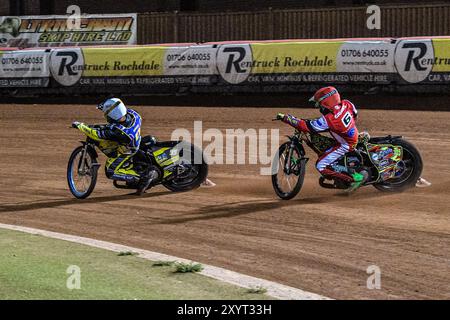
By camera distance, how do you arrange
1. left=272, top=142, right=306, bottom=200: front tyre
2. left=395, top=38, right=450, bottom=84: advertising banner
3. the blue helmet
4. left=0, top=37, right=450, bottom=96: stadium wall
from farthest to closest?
left=0, top=37, right=450, bottom=96: stadium wall, left=395, top=38, right=450, bottom=84: advertising banner, the blue helmet, left=272, top=142, right=306, bottom=200: front tyre

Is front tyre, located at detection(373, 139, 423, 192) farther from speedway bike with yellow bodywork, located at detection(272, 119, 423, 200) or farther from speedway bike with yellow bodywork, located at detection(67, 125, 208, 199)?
speedway bike with yellow bodywork, located at detection(67, 125, 208, 199)

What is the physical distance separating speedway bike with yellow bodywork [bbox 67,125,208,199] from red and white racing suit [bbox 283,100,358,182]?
5.95 feet

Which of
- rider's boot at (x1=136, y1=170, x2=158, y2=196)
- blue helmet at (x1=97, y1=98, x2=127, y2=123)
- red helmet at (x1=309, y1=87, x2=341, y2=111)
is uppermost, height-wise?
red helmet at (x1=309, y1=87, x2=341, y2=111)

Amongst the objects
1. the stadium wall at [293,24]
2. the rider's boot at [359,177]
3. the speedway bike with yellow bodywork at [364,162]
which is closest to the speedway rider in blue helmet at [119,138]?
the speedway bike with yellow bodywork at [364,162]

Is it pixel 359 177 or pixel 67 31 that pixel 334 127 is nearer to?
pixel 359 177

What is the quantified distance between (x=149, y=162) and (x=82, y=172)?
102cm

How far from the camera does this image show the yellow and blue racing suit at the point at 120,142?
13.6m

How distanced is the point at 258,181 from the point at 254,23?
1526cm

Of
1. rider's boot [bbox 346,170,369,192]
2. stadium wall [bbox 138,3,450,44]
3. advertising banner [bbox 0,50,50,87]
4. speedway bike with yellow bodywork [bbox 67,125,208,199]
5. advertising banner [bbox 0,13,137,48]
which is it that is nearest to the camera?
rider's boot [bbox 346,170,369,192]

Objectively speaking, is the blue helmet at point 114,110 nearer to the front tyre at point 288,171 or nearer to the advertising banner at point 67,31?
the front tyre at point 288,171

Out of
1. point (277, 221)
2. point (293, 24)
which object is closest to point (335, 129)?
point (277, 221)

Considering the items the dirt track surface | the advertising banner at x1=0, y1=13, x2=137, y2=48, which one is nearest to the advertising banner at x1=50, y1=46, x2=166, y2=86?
the advertising banner at x1=0, y1=13, x2=137, y2=48

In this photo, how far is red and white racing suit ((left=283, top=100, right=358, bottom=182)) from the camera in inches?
507
